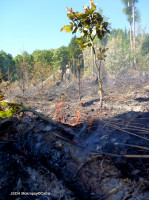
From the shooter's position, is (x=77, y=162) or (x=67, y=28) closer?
(x=77, y=162)

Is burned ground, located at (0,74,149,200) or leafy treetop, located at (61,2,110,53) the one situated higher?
leafy treetop, located at (61,2,110,53)

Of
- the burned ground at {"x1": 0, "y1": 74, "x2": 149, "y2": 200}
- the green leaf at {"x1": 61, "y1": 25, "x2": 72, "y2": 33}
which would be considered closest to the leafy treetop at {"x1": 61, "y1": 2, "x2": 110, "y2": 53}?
the green leaf at {"x1": 61, "y1": 25, "x2": 72, "y2": 33}

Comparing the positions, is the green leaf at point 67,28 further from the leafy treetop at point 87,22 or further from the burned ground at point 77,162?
the burned ground at point 77,162

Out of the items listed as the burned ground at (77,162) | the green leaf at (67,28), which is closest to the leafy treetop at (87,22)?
the green leaf at (67,28)

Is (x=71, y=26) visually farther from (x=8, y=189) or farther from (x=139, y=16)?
(x=139, y=16)

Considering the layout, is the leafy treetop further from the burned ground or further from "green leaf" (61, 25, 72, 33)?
the burned ground

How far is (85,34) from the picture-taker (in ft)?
10.2

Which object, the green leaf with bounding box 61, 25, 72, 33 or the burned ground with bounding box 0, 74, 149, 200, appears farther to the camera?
the green leaf with bounding box 61, 25, 72, 33

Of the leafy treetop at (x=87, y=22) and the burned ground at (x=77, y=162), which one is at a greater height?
the leafy treetop at (x=87, y=22)

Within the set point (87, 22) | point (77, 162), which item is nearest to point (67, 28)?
point (87, 22)

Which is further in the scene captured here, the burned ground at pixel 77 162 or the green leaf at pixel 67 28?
the green leaf at pixel 67 28

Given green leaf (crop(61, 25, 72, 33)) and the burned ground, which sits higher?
green leaf (crop(61, 25, 72, 33))

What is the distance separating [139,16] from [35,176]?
3047cm

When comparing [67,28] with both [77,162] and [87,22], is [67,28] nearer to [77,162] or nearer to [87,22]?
[87,22]
